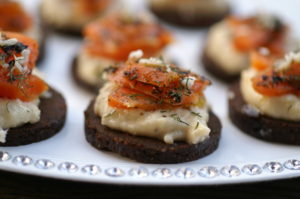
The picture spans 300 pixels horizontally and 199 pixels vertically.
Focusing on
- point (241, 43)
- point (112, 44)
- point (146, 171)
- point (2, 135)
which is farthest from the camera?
point (241, 43)

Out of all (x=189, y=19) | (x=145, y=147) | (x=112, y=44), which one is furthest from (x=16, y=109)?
(x=189, y=19)

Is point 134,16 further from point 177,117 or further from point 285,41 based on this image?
point 177,117

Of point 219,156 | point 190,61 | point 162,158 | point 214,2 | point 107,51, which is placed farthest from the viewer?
point 214,2

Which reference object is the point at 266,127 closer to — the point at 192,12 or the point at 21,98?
the point at 21,98

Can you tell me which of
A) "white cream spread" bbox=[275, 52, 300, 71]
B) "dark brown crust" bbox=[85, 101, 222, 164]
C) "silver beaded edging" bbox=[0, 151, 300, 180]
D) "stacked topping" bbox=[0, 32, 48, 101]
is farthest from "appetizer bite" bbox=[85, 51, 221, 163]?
"white cream spread" bbox=[275, 52, 300, 71]

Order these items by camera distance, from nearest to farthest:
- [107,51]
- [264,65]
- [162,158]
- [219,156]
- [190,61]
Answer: [162,158] → [219,156] → [264,65] → [107,51] → [190,61]

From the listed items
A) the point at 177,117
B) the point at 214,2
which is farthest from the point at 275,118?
the point at 214,2
